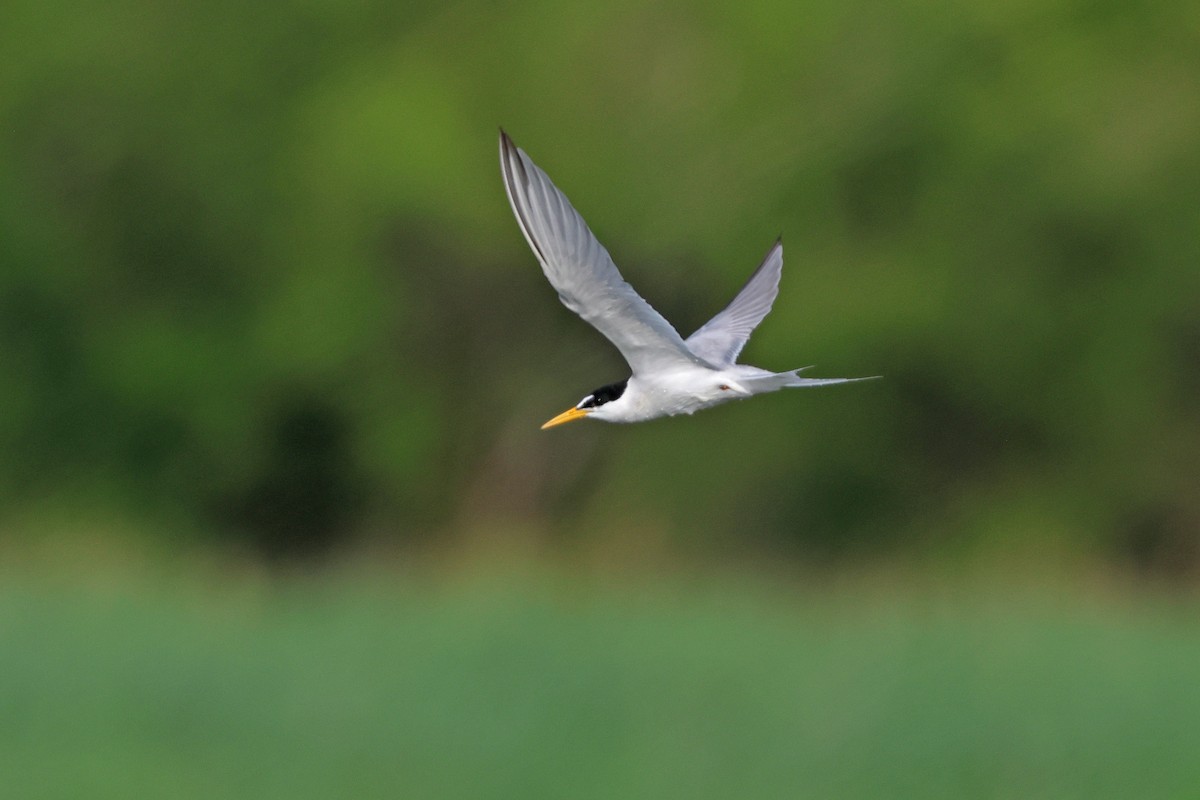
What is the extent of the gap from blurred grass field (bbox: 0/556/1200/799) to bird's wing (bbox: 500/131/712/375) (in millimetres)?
1729

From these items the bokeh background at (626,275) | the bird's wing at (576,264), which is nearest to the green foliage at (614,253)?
the bokeh background at (626,275)

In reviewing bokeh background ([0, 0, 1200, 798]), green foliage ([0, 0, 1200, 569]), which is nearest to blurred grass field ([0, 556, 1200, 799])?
bokeh background ([0, 0, 1200, 798])

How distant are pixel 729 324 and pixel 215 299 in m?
14.4

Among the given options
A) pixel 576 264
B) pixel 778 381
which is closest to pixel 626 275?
pixel 576 264

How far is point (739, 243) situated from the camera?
738 inches

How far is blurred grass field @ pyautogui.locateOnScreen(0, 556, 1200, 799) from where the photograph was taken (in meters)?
7.01

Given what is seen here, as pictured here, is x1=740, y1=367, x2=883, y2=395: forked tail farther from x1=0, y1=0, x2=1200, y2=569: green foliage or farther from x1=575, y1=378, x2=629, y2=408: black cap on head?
x1=0, y1=0, x2=1200, y2=569: green foliage

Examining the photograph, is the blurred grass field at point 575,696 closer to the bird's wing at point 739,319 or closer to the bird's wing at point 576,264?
the bird's wing at point 739,319

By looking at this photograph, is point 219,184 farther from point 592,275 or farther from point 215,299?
point 592,275

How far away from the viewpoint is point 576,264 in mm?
5555

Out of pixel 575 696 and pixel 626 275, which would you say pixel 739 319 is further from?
pixel 626 275

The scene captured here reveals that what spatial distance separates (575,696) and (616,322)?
8.65ft

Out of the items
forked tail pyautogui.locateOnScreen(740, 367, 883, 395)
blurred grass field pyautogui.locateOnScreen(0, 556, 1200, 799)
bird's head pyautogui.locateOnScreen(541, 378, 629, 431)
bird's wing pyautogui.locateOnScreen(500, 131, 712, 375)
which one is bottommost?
blurred grass field pyautogui.locateOnScreen(0, 556, 1200, 799)

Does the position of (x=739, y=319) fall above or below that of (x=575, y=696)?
above
